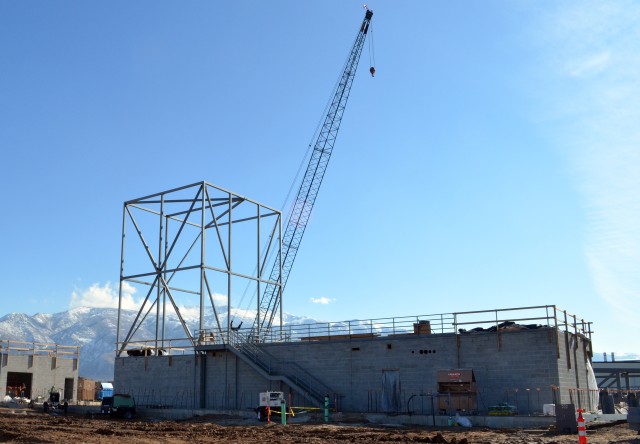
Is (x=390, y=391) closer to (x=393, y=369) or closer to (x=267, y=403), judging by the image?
(x=393, y=369)

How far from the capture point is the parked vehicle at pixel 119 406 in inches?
1774

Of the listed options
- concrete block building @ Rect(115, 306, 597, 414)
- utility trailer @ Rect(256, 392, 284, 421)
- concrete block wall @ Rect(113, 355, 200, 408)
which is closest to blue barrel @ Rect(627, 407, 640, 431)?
concrete block building @ Rect(115, 306, 597, 414)

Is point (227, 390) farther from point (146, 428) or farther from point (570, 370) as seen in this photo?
point (570, 370)

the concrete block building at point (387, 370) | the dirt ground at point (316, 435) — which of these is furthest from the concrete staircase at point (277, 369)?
the dirt ground at point (316, 435)

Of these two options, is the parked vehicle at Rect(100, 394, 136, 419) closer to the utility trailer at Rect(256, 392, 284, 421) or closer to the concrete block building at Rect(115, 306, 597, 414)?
the concrete block building at Rect(115, 306, 597, 414)

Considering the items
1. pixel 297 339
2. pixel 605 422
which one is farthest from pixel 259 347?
pixel 605 422

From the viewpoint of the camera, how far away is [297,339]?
48.0 m

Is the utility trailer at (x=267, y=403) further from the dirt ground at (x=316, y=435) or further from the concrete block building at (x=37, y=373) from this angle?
the concrete block building at (x=37, y=373)

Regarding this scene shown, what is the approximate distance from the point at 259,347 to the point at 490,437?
22.8m

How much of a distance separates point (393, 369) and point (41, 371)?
38.8 meters

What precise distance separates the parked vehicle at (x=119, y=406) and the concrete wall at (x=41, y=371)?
65.8 ft

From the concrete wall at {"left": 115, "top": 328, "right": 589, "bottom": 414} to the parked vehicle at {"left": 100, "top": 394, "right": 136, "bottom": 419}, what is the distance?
436cm

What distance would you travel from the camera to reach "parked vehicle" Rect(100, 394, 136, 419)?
1774 inches

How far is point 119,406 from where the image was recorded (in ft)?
148
